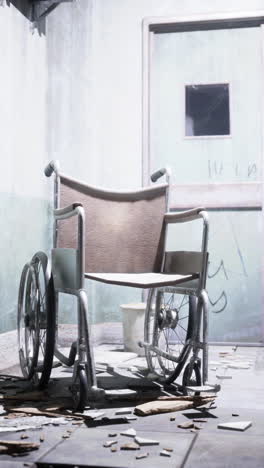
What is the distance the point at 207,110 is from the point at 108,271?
1.72 m

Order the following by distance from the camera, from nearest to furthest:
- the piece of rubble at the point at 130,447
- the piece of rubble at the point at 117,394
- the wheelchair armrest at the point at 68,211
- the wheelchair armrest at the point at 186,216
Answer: the piece of rubble at the point at 130,447 < the piece of rubble at the point at 117,394 < the wheelchair armrest at the point at 68,211 < the wheelchair armrest at the point at 186,216

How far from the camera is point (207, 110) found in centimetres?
387

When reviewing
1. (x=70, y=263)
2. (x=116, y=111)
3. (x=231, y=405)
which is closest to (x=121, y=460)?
(x=231, y=405)

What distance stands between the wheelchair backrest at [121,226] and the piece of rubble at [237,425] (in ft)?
3.22

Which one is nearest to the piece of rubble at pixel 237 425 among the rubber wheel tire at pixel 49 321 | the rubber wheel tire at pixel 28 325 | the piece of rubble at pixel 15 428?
the piece of rubble at pixel 15 428

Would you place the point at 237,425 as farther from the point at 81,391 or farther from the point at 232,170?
the point at 232,170

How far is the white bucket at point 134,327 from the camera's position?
11.0 feet

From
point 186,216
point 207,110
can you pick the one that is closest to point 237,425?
point 186,216

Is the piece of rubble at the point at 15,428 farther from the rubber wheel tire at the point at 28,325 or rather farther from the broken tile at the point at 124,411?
the rubber wheel tire at the point at 28,325

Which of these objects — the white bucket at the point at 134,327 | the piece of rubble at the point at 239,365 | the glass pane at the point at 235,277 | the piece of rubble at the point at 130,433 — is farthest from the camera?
the glass pane at the point at 235,277

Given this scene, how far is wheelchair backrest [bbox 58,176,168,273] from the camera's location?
2.53 meters

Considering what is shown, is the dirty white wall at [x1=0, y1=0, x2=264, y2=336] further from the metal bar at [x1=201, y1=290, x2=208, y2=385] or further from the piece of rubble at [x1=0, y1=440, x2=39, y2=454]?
the piece of rubble at [x1=0, y1=440, x2=39, y2=454]

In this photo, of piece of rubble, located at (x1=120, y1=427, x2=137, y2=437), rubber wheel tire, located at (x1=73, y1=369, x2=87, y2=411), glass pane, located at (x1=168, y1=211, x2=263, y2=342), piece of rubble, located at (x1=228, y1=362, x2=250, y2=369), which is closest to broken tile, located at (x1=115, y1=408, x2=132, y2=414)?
rubber wheel tire, located at (x1=73, y1=369, x2=87, y2=411)

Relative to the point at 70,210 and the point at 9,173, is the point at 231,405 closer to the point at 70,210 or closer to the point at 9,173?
the point at 70,210
